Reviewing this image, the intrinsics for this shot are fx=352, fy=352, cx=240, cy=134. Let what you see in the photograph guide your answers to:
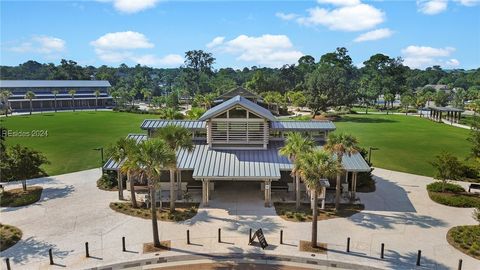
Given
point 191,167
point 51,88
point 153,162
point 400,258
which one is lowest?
point 400,258

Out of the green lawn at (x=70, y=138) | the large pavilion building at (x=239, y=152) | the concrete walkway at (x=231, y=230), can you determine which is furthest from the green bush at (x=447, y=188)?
the green lawn at (x=70, y=138)

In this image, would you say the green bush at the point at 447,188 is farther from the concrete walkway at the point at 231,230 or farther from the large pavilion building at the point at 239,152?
the large pavilion building at the point at 239,152

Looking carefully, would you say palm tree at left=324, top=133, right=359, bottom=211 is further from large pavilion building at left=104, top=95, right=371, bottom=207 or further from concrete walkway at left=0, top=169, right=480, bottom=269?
concrete walkway at left=0, top=169, right=480, bottom=269

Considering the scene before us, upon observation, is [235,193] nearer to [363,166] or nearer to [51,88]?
[363,166]

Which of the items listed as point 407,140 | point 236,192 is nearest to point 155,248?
point 236,192

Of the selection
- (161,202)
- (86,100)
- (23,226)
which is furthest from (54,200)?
(86,100)

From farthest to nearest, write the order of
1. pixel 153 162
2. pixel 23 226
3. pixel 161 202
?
1. pixel 161 202
2. pixel 23 226
3. pixel 153 162

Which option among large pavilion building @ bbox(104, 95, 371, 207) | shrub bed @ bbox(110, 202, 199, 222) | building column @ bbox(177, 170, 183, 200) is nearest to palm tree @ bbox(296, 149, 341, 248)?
large pavilion building @ bbox(104, 95, 371, 207)
